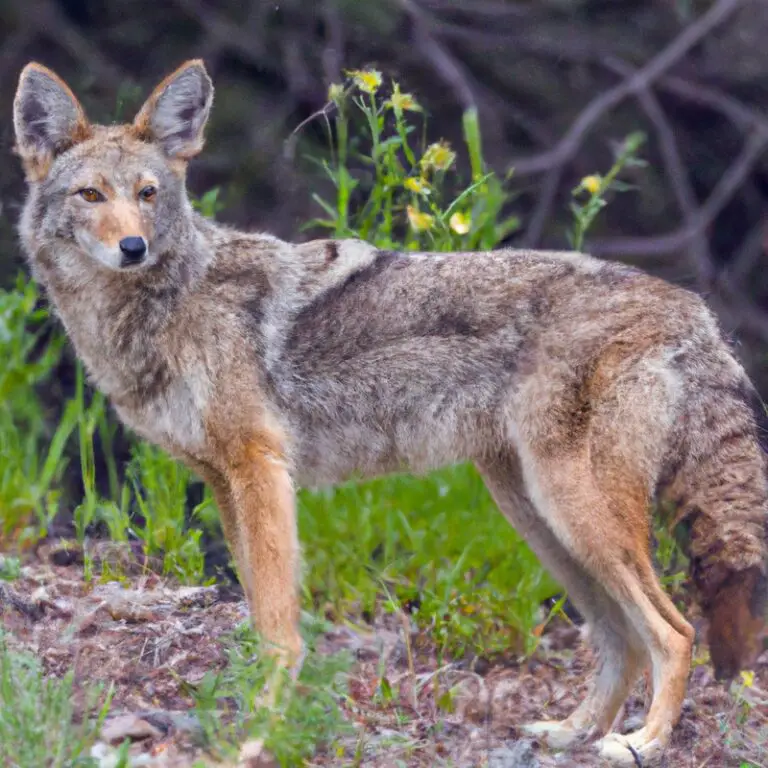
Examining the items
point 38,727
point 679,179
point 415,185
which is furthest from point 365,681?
point 679,179

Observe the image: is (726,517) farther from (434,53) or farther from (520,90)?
(520,90)

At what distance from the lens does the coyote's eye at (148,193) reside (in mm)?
4969

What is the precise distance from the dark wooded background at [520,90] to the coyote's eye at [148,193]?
3365 millimetres

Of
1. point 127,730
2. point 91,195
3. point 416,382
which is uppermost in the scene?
point 91,195

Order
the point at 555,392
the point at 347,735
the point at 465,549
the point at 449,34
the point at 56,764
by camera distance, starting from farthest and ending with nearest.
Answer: the point at 449,34
the point at 465,549
the point at 555,392
the point at 347,735
the point at 56,764

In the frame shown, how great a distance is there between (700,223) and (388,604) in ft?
16.3

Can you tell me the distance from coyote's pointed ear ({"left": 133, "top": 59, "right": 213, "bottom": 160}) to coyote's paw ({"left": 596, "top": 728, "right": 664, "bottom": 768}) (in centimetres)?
274

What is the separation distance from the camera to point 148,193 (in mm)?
4988

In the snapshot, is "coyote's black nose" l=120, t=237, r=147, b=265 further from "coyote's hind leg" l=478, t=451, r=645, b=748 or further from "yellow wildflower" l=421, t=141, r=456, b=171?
"coyote's hind leg" l=478, t=451, r=645, b=748

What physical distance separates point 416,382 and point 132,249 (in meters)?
1.14

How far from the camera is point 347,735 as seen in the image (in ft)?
14.4

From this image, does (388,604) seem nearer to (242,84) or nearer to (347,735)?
(347,735)

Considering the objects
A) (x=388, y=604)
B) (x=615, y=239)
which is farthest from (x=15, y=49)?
(x=388, y=604)

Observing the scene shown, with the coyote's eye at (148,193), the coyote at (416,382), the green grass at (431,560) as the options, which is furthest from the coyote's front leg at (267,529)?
the coyote's eye at (148,193)
